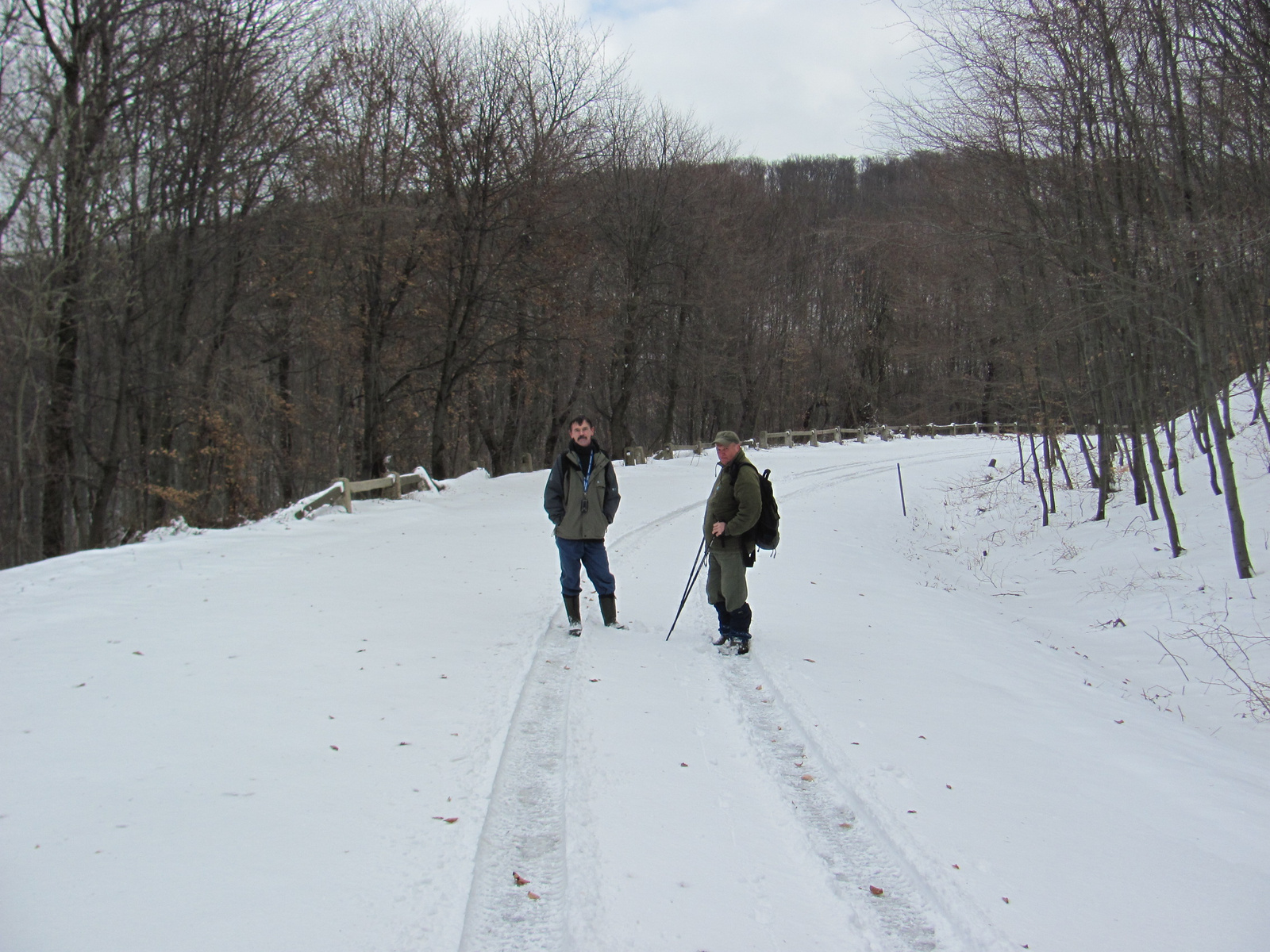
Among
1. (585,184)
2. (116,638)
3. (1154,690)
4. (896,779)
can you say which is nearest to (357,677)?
(116,638)

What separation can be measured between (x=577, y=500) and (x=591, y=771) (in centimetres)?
328

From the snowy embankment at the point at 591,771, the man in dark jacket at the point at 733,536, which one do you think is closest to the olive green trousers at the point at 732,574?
the man in dark jacket at the point at 733,536

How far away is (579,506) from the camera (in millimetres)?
7367

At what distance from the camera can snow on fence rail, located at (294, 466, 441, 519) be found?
1407 centimetres

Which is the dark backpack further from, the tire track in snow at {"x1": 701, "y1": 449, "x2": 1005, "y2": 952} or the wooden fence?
the wooden fence

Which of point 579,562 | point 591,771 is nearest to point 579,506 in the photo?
point 579,562

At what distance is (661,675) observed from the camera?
6266mm

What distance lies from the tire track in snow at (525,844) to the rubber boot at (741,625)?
210 cm

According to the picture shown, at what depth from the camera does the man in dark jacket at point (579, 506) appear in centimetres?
736

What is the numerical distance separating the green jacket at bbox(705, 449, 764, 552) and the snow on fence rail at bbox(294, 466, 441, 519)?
9.12m

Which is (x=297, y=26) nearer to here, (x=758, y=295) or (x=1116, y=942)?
(x=1116, y=942)

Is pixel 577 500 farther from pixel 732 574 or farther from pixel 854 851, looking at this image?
pixel 854 851

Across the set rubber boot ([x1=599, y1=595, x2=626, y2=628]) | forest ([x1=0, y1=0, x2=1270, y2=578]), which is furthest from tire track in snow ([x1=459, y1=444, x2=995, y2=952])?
forest ([x1=0, y1=0, x2=1270, y2=578])

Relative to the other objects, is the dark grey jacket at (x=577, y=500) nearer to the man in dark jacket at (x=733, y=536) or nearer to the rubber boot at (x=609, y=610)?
the rubber boot at (x=609, y=610)
